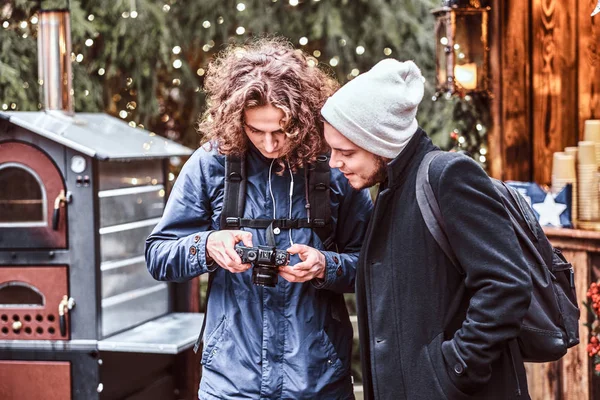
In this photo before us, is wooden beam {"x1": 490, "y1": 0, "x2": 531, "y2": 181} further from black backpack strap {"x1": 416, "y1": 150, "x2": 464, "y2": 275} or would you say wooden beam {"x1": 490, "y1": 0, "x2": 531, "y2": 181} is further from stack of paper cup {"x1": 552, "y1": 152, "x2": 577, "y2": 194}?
black backpack strap {"x1": 416, "y1": 150, "x2": 464, "y2": 275}

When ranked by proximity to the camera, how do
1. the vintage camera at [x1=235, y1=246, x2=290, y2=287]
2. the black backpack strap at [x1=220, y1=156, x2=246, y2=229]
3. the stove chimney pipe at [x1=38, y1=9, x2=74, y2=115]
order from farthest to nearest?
the stove chimney pipe at [x1=38, y1=9, x2=74, y2=115], the black backpack strap at [x1=220, y1=156, x2=246, y2=229], the vintage camera at [x1=235, y1=246, x2=290, y2=287]

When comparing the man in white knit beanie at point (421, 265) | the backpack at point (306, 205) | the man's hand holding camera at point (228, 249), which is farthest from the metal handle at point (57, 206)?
the man in white knit beanie at point (421, 265)

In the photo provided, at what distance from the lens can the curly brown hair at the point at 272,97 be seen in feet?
8.99

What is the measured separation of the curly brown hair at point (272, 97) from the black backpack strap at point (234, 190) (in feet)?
0.13

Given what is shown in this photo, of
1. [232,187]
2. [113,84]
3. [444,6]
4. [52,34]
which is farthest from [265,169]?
[113,84]

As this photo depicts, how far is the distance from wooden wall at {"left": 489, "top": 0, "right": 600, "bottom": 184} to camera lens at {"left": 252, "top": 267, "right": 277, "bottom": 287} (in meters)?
3.28

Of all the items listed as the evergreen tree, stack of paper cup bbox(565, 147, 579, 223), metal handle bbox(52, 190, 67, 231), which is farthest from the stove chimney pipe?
stack of paper cup bbox(565, 147, 579, 223)

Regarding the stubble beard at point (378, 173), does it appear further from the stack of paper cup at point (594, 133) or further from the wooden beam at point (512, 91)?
the wooden beam at point (512, 91)

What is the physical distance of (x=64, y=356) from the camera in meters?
4.29

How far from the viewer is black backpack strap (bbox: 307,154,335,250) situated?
2.82m

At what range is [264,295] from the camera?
2.78m

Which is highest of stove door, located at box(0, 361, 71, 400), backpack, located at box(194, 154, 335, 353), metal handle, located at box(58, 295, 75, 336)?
backpack, located at box(194, 154, 335, 353)

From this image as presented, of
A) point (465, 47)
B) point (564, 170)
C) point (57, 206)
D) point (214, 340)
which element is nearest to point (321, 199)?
point (214, 340)

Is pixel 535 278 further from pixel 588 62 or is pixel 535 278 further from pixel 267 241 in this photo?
pixel 588 62
